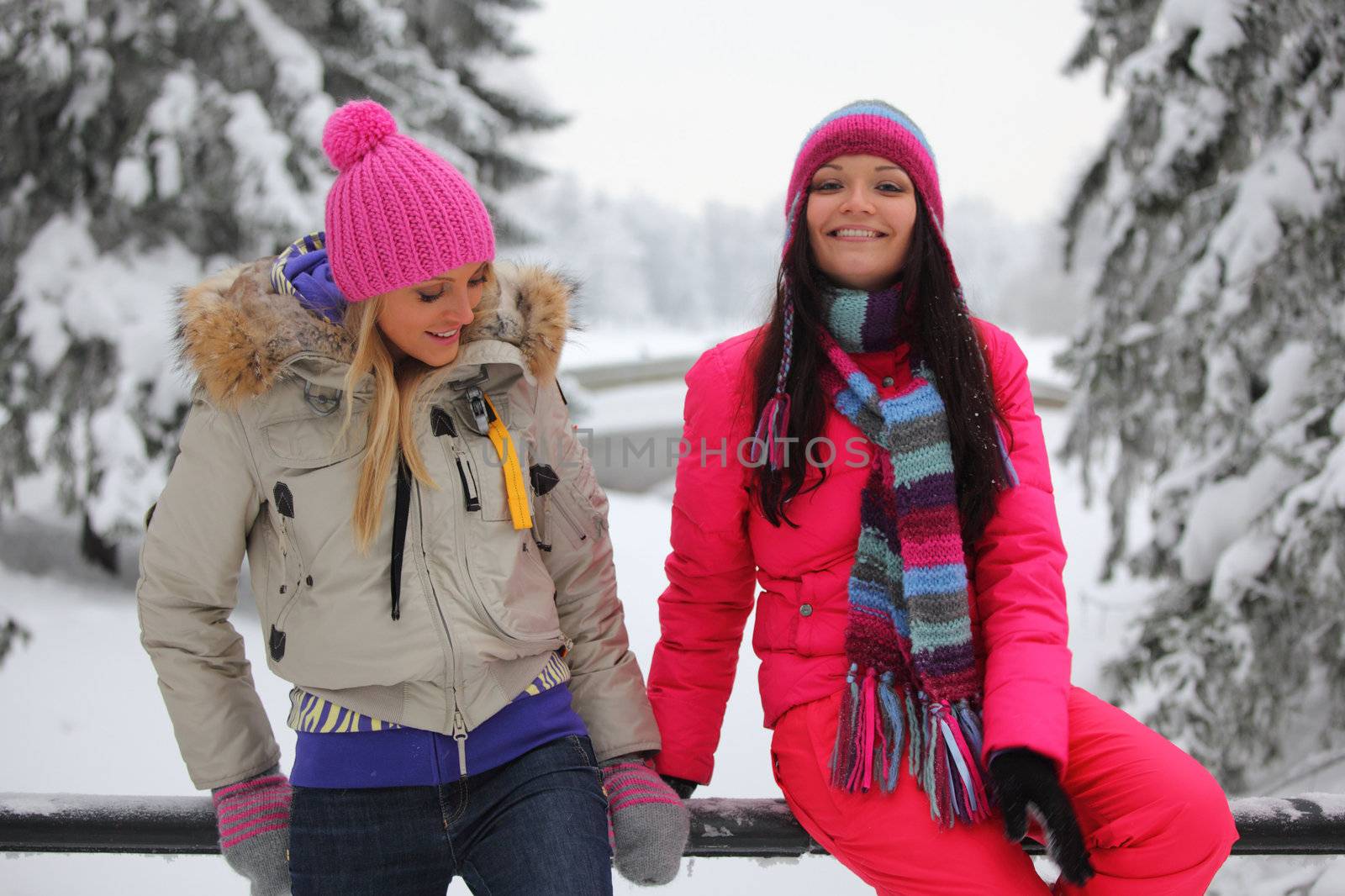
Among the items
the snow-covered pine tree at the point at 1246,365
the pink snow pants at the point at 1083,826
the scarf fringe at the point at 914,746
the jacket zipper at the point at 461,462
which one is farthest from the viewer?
the snow-covered pine tree at the point at 1246,365

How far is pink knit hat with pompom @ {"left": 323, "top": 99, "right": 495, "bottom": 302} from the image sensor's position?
1907mm

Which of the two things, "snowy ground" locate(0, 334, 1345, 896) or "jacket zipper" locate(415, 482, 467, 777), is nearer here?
"jacket zipper" locate(415, 482, 467, 777)

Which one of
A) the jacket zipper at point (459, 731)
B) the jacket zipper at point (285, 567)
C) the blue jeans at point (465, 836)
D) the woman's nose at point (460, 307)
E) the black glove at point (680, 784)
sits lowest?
the black glove at point (680, 784)

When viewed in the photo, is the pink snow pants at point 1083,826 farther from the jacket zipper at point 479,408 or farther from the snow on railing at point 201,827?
the jacket zipper at point 479,408

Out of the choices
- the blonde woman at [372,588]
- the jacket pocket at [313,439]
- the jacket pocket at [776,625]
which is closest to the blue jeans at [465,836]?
the blonde woman at [372,588]

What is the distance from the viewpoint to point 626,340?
3106cm

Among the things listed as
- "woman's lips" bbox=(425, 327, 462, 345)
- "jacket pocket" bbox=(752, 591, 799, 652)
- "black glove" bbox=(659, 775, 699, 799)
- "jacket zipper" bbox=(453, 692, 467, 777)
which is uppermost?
"woman's lips" bbox=(425, 327, 462, 345)

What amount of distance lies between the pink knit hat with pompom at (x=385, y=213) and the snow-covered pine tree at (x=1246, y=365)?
3078 millimetres

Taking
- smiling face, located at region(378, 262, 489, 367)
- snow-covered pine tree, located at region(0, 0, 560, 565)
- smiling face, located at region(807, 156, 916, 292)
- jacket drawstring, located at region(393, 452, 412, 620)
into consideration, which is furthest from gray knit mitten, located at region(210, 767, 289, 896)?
snow-covered pine tree, located at region(0, 0, 560, 565)

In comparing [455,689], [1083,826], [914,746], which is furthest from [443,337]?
[1083,826]

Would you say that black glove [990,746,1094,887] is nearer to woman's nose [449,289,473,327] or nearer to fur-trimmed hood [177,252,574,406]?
fur-trimmed hood [177,252,574,406]

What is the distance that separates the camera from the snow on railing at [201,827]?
73.8 inches

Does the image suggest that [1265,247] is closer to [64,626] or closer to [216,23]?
[216,23]

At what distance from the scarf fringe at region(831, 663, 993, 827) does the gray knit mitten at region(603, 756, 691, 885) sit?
1.06 feet
